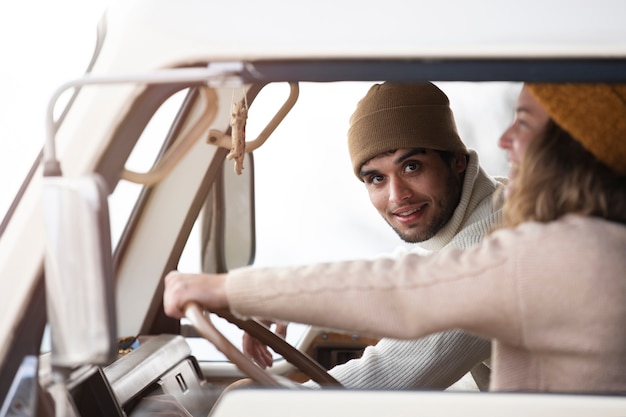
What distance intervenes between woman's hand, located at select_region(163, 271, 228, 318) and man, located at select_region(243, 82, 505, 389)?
873 millimetres

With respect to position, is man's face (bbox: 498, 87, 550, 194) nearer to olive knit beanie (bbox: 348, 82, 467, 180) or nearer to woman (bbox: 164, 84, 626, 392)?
woman (bbox: 164, 84, 626, 392)

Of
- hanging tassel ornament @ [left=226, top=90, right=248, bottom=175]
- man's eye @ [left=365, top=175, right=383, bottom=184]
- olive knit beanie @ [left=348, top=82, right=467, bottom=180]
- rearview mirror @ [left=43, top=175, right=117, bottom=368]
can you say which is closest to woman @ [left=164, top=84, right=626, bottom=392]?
rearview mirror @ [left=43, top=175, right=117, bottom=368]

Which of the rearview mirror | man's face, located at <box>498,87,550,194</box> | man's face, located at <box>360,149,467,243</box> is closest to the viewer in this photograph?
the rearview mirror

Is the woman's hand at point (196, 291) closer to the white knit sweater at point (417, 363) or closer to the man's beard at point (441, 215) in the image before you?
the white knit sweater at point (417, 363)

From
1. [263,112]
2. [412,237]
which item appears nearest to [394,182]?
[412,237]

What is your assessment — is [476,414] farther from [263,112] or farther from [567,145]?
[263,112]

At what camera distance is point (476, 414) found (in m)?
1.42

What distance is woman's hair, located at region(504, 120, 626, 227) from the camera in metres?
1.49

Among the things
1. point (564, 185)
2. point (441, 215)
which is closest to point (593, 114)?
point (564, 185)

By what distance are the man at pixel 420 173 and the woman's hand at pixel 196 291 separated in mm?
873

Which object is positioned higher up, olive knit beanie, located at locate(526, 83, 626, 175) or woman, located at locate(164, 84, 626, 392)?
olive knit beanie, located at locate(526, 83, 626, 175)

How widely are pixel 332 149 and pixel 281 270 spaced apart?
5.31ft

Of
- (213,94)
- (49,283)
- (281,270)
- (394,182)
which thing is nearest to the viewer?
(49,283)

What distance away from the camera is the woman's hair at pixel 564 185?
149 cm
